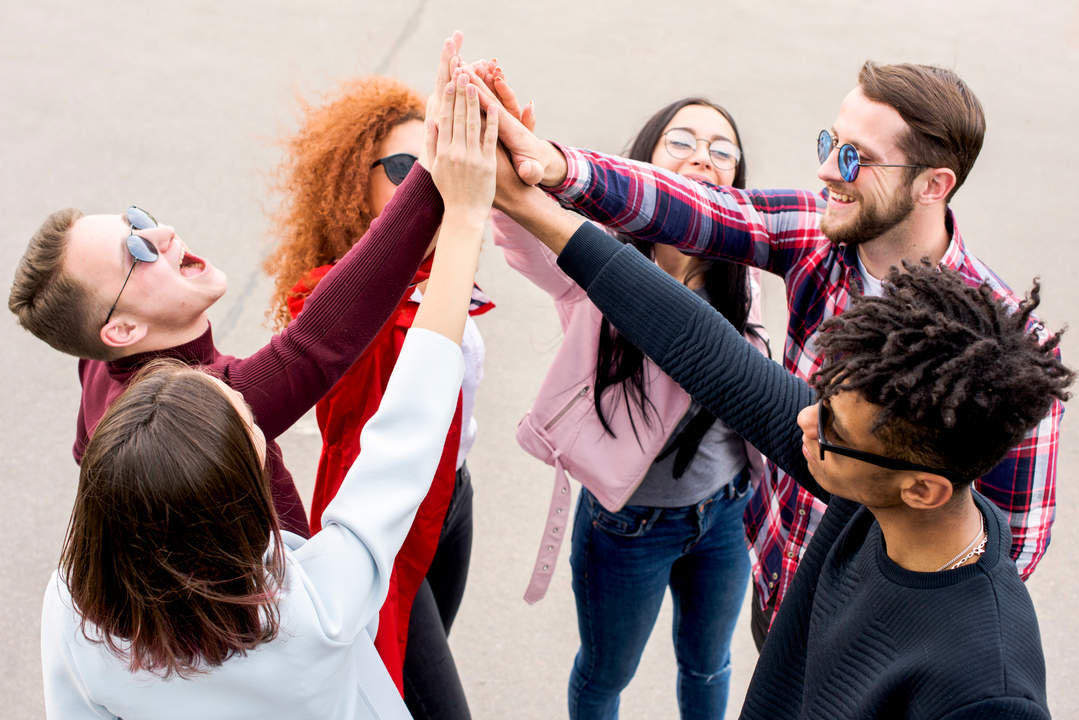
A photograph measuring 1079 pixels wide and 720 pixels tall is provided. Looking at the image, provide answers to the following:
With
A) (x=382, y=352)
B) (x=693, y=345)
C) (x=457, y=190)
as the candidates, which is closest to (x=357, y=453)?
(x=382, y=352)

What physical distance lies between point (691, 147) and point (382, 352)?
2.65 ft

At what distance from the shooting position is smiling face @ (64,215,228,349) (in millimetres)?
1446

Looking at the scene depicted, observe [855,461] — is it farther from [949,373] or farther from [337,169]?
[337,169]

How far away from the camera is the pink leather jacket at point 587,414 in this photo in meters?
1.86

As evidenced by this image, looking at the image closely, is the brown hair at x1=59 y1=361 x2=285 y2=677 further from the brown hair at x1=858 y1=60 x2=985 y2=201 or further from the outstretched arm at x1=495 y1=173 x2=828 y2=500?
the brown hair at x1=858 y1=60 x2=985 y2=201

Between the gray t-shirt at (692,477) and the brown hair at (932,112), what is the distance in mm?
549

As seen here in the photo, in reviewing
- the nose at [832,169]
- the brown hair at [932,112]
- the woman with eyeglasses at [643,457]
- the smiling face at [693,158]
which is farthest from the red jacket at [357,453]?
the brown hair at [932,112]

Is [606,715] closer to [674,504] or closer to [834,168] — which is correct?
[674,504]

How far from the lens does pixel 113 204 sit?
4.27 meters

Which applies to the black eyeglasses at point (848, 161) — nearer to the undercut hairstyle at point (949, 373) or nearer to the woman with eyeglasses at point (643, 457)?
the woman with eyeglasses at point (643, 457)

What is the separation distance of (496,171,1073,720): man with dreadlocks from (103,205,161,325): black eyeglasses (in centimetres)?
88

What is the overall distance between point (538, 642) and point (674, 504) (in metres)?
1.02

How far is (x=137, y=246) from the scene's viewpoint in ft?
4.82

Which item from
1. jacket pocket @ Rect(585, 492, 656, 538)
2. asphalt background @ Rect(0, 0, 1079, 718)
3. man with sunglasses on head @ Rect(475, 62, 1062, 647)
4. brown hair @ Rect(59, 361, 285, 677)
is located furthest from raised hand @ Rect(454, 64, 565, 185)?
asphalt background @ Rect(0, 0, 1079, 718)
